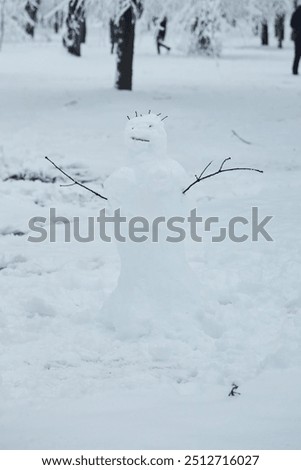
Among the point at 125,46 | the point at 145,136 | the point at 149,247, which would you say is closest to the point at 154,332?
the point at 149,247

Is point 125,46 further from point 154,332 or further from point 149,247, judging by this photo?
point 154,332

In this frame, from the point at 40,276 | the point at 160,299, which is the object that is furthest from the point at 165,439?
the point at 40,276

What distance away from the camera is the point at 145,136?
3.88 meters

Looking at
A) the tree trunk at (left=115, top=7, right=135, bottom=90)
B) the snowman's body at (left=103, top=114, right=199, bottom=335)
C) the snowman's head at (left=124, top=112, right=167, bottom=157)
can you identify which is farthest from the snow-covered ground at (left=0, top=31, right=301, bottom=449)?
the tree trunk at (left=115, top=7, right=135, bottom=90)

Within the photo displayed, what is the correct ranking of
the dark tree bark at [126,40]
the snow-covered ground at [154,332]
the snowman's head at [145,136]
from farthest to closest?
the dark tree bark at [126,40] < the snowman's head at [145,136] < the snow-covered ground at [154,332]

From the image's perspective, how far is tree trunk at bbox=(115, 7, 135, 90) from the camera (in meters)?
12.1

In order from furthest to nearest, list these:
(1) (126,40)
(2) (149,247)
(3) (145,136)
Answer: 1. (1) (126,40)
2. (2) (149,247)
3. (3) (145,136)

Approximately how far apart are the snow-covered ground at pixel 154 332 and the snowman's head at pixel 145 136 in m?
1.24

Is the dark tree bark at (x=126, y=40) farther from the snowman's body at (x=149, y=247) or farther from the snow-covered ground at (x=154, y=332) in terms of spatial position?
the snowman's body at (x=149, y=247)

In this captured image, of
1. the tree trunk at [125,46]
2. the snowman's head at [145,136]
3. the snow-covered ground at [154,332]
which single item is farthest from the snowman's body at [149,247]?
the tree trunk at [125,46]

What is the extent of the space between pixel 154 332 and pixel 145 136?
4.43ft

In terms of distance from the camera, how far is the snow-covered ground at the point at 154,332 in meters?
3.27

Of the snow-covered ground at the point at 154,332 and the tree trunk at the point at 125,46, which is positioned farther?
the tree trunk at the point at 125,46
